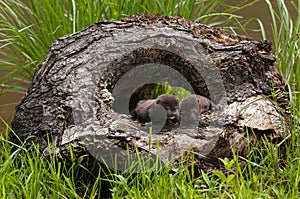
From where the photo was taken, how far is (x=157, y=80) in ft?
11.6

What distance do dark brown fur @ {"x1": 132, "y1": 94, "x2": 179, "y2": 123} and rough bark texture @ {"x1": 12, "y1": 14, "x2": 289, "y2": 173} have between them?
130mm

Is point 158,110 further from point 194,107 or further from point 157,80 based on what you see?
point 157,80

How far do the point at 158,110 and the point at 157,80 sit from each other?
0.38 m

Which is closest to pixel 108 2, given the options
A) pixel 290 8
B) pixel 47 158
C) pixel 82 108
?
pixel 82 108

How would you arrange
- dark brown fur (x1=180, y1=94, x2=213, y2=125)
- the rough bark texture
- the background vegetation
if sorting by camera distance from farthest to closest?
dark brown fur (x1=180, y1=94, x2=213, y2=125) < the rough bark texture < the background vegetation

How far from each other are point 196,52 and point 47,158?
111cm

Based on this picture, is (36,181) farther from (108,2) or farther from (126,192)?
(108,2)

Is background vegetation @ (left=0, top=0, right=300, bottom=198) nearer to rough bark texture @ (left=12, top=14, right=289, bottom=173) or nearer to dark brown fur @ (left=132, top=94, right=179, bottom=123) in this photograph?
rough bark texture @ (left=12, top=14, right=289, bottom=173)

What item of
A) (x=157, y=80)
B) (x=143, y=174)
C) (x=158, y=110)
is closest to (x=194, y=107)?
(x=158, y=110)

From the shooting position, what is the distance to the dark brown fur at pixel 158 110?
10.4 ft

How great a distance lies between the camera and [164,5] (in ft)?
13.1

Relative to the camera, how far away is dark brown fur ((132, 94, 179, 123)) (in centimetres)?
316

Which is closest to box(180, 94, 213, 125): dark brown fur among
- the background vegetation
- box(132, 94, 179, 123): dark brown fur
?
box(132, 94, 179, 123): dark brown fur

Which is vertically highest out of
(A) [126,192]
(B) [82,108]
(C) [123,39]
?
(C) [123,39]
